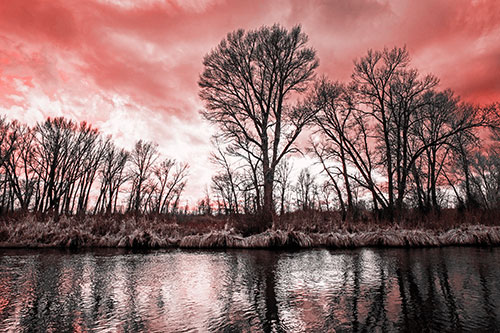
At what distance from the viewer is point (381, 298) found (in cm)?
329

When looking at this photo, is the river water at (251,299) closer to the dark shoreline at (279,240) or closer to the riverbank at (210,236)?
the dark shoreline at (279,240)

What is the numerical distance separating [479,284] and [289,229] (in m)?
6.16

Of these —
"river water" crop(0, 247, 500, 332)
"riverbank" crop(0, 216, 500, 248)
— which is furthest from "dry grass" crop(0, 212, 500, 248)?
"river water" crop(0, 247, 500, 332)

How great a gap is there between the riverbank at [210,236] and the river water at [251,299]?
4.33 metres

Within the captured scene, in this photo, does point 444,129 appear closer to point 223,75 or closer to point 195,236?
point 223,75

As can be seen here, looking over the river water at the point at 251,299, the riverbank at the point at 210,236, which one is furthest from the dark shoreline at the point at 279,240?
the river water at the point at 251,299

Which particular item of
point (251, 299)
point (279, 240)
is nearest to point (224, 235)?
point (279, 240)

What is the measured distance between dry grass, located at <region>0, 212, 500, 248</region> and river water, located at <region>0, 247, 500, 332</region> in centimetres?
444

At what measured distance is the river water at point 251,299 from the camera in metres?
2.46

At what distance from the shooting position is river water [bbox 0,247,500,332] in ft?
8.08

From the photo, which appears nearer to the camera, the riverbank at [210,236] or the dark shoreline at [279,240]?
the dark shoreline at [279,240]

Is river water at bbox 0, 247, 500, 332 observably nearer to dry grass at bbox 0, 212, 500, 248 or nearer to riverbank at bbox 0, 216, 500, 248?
riverbank at bbox 0, 216, 500, 248

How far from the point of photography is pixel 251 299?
3.31 metres

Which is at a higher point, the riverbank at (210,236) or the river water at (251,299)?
the riverbank at (210,236)
